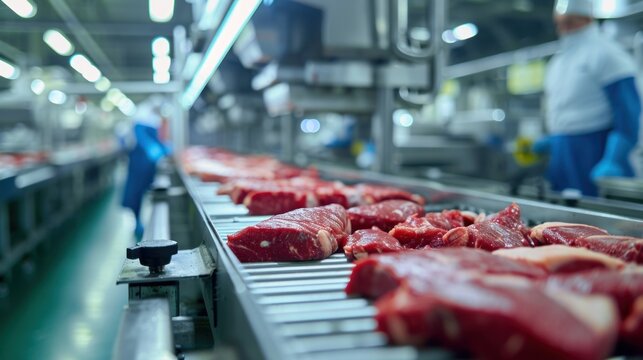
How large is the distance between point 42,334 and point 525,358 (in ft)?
11.5

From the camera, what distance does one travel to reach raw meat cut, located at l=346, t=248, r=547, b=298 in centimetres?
103

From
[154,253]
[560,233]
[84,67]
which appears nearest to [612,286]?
[560,233]

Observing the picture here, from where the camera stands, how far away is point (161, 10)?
15.2 ft

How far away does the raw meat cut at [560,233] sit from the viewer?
1.51 metres

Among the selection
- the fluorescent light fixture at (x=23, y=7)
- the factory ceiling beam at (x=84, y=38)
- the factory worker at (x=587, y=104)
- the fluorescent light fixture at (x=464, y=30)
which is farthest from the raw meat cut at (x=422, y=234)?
the fluorescent light fixture at (x=464, y=30)

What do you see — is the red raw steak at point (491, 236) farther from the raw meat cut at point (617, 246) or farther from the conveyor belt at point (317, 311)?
the conveyor belt at point (317, 311)

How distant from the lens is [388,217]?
1.93 meters

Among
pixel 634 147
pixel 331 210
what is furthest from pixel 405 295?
pixel 634 147

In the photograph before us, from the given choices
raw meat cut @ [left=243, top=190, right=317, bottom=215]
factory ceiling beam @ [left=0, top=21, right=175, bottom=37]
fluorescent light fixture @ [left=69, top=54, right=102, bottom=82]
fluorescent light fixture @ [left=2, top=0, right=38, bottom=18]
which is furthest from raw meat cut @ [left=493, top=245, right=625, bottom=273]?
fluorescent light fixture @ [left=69, top=54, right=102, bottom=82]

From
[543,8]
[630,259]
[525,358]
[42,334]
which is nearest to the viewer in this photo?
[525,358]

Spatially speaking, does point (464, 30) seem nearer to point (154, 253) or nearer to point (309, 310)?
point (154, 253)

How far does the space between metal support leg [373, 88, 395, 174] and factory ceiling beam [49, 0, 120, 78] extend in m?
3.27

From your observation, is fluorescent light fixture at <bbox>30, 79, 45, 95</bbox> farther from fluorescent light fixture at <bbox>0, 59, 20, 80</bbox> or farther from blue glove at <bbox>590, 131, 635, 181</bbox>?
blue glove at <bbox>590, 131, 635, 181</bbox>

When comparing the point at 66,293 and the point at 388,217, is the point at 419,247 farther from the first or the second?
the point at 66,293
